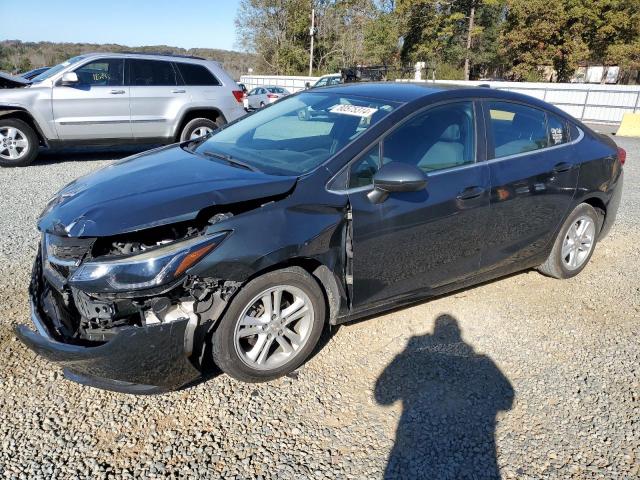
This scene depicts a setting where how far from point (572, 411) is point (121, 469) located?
93.7 inches

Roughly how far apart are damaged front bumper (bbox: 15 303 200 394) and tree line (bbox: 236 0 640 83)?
34625 mm

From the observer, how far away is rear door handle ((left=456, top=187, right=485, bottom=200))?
11.2 ft

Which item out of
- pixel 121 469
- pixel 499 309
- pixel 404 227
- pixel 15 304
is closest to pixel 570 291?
pixel 499 309

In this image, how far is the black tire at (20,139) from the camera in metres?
7.98

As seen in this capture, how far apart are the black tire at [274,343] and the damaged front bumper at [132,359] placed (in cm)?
19

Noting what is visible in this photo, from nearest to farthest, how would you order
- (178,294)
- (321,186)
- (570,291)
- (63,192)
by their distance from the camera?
1. (178,294)
2. (321,186)
3. (63,192)
4. (570,291)

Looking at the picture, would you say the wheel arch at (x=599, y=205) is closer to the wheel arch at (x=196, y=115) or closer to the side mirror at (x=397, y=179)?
the side mirror at (x=397, y=179)

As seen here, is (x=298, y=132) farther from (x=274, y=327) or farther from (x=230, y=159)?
(x=274, y=327)

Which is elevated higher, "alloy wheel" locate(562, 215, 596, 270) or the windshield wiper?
the windshield wiper

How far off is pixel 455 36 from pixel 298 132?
46864mm

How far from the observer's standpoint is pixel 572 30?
3578cm

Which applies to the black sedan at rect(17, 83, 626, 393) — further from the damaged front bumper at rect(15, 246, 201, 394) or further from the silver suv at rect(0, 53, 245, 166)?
the silver suv at rect(0, 53, 245, 166)

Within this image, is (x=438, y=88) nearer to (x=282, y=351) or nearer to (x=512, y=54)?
(x=282, y=351)

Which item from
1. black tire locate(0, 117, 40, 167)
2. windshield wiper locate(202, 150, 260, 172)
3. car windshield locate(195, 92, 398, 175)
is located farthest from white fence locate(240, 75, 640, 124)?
windshield wiper locate(202, 150, 260, 172)
